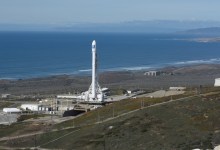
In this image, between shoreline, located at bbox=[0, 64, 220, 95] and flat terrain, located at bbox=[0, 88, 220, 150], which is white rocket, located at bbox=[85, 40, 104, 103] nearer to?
flat terrain, located at bbox=[0, 88, 220, 150]

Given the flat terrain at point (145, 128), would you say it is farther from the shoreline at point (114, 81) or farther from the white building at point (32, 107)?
the shoreline at point (114, 81)

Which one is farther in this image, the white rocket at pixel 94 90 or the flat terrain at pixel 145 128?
the white rocket at pixel 94 90

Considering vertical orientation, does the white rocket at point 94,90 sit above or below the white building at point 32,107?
above

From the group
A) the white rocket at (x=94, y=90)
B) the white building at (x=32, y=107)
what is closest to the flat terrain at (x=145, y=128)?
the white rocket at (x=94, y=90)

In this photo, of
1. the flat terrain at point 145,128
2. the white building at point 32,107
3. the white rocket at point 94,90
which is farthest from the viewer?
the white rocket at point 94,90

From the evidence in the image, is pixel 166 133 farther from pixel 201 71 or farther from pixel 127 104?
pixel 201 71

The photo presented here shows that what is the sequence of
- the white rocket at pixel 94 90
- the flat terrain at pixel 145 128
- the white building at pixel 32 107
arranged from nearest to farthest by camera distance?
the flat terrain at pixel 145 128 < the white building at pixel 32 107 < the white rocket at pixel 94 90

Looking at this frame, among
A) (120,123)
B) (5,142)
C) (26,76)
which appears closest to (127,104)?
(120,123)

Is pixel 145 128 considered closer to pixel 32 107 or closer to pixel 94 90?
pixel 94 90

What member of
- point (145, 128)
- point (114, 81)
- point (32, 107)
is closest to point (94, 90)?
point (32, 107)
